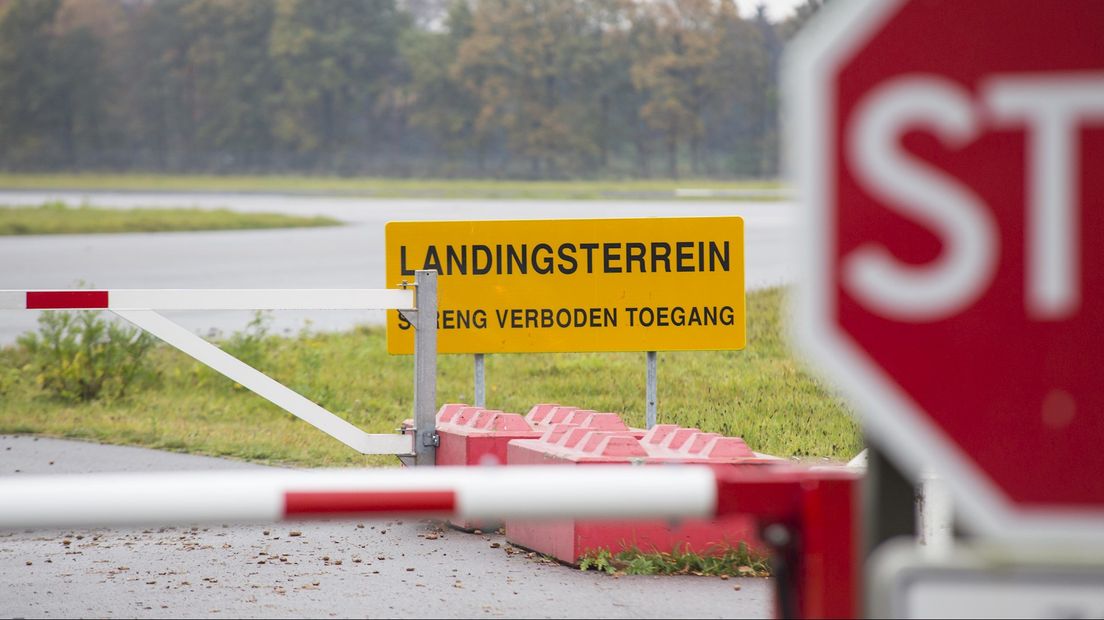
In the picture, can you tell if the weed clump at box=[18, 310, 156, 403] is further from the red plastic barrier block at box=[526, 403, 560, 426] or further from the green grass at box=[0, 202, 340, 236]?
the green grass at box=[0, 202, 340, 236]

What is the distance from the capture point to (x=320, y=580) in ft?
18.7

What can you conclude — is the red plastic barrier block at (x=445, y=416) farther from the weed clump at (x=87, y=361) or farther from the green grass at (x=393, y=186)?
the green grass at (x=393, y=186)

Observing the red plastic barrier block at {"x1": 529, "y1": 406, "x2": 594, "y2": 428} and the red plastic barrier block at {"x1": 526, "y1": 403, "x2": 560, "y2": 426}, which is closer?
the red plastic barrier block at {"x1": 529, "y1": 406, "x2": 594, "y2": 428}

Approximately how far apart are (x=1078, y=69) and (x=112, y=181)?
7259cm

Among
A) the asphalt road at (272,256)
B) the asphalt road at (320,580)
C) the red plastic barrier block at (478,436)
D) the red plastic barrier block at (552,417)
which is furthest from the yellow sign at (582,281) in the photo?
the asphalt road at (272,256)

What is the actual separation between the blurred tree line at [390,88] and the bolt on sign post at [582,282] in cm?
5504

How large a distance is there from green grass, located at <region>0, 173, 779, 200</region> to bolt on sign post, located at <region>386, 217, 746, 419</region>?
41.3 metres

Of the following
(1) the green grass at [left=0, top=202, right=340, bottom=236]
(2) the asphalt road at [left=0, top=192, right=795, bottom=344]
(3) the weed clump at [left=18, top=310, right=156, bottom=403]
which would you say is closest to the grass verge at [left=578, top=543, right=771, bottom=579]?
(3) the weed clump at [left=18, top=310, right=156, bottom=403]

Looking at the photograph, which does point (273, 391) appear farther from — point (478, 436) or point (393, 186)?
point (393, 186)

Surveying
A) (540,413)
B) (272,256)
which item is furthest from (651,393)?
(272,256)

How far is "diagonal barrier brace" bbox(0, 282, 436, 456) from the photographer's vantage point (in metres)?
7.09

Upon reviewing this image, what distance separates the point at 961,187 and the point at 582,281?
649cm

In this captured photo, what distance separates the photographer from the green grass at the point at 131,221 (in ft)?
120

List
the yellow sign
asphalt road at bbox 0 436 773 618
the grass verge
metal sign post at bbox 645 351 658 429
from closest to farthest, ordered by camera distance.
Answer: asphalt road at bbox 0 436 773 618 → the grass verge → the yellow sign → metal sign post at bbox 645 351 658 429
